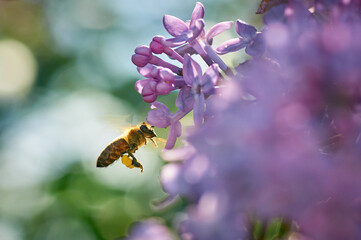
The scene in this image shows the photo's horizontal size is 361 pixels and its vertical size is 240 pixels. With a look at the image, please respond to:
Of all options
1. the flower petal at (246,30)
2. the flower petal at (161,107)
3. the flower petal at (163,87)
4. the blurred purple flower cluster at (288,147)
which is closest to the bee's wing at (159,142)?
the flower petal at (161,107)

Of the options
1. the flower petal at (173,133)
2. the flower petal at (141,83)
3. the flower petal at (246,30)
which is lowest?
the flower petal at (173,133)

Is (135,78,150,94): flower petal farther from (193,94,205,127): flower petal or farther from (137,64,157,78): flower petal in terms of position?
(193,94,205,127): flower petal

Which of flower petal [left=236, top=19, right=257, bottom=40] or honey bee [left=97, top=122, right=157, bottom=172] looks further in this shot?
honey bee [left=97, top=122, right=157, bottom=172]

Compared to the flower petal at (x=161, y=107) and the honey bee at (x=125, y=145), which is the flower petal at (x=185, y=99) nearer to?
the flower petal at (x=161, y=107)

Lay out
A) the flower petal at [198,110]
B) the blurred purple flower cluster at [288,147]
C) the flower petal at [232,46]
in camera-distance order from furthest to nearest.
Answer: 1. the flower petal at [232,46]
2. the flower petal at [198,110]
3. the blurred purple flower cluster at [288,147]

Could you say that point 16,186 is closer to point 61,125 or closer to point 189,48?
point 61,125

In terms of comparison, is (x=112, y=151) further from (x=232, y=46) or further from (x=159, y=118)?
(x=232, y=46)

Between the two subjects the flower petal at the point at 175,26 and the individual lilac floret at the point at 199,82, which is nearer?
the individual lilac floret at the point at 199,82

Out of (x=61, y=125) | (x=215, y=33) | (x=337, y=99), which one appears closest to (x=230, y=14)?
(x=61, y=125)

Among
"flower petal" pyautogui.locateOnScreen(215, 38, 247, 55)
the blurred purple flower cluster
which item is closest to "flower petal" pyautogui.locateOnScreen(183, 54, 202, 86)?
"flower petal" pyautogui.locateOnScreen(215, 38, 247, 55)
